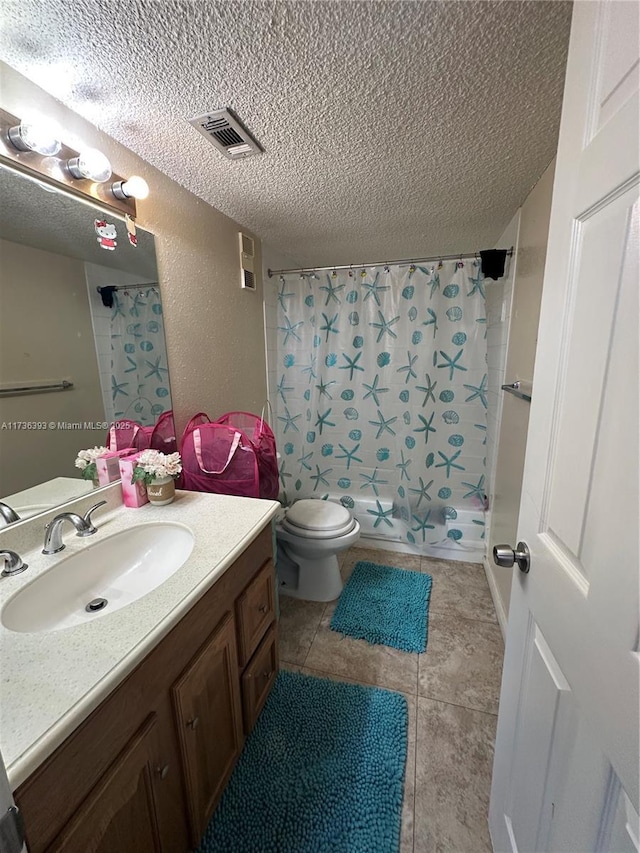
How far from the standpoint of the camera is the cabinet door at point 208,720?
2.78 ft

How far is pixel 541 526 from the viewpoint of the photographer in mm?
713

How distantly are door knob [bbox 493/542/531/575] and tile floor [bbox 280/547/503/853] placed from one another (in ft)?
3.01

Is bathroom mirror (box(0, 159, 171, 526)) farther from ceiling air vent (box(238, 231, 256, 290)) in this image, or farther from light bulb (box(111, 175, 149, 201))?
ceiling air vent (box(238, 231, 256, 290))

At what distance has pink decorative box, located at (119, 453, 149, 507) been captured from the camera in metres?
1.21

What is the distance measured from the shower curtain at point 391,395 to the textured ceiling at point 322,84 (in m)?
0.71

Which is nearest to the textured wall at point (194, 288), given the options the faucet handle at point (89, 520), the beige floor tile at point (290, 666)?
the faucet handle at point (89, 520)

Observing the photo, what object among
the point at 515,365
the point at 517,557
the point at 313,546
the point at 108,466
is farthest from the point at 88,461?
the point at 515,365

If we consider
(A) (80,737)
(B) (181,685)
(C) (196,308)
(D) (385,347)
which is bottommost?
(B) (181,685)

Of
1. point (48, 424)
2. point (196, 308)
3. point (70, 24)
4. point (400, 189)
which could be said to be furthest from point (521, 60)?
point (48, 424)

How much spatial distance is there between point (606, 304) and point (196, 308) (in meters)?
1.51

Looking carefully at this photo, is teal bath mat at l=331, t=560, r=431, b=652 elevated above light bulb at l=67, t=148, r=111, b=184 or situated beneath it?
situated beneath

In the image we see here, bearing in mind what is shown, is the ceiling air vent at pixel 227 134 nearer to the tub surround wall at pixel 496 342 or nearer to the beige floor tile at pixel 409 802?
the tub surround wall at pixel 496 342

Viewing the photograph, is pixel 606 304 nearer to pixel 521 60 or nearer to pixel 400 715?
pixel 521 60

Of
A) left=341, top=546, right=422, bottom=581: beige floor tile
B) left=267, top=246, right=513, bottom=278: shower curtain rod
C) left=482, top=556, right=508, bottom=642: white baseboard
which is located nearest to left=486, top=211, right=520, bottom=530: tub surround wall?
left=267, top=246, right=513, bottom=278: shower curtain rod
